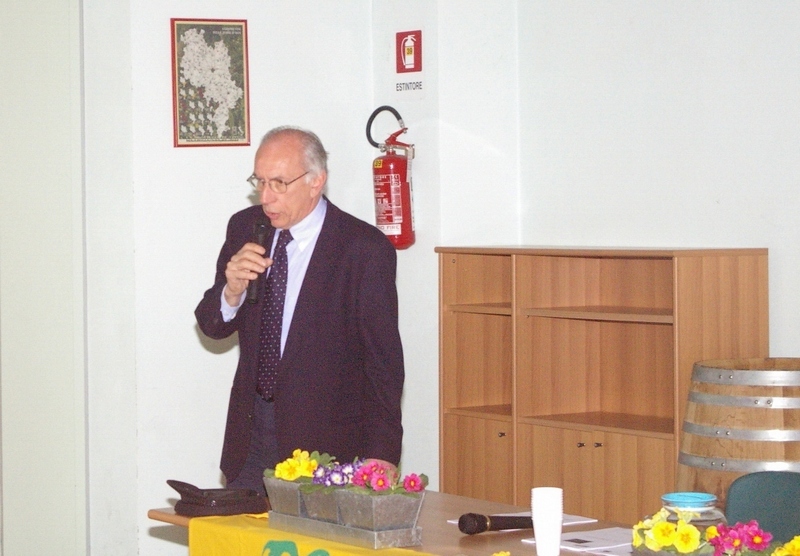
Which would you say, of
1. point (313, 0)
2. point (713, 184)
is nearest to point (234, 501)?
point (713, 184)

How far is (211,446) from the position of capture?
14.9ft

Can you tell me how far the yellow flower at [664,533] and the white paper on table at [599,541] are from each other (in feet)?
1.06

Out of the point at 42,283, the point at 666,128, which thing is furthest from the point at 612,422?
the point at 42,283

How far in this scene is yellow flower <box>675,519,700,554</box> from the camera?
194 cm

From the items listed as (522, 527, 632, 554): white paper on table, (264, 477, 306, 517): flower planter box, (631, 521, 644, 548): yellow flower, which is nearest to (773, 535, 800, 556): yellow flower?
(631, 521, 644, 548): yellow flower

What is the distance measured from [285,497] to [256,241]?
2.53ft

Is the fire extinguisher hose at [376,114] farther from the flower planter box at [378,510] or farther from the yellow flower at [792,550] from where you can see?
the yellow flower at [792,550]

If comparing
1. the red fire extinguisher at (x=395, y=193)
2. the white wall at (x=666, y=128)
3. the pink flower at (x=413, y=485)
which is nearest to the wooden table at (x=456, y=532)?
the pink flower at (x=413, y=485)

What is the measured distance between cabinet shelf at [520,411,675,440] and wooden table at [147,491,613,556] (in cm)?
108

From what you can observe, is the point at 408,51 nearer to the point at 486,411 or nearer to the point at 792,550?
the point at 486,411

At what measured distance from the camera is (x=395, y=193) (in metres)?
4.57

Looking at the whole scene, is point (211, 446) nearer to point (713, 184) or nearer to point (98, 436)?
point (98, 436)

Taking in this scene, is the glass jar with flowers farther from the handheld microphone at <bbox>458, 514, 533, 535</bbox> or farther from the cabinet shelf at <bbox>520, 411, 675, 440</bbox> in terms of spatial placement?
the cabinet shelf at <bbox>520, 411, 675, 440</bbox>

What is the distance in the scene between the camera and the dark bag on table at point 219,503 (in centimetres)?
276
